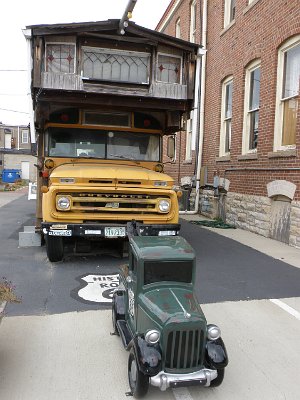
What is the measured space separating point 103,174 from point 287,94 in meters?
5.17

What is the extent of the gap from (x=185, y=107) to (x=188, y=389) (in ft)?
17.2

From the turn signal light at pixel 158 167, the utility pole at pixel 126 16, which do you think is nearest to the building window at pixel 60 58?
the utility pole at pixel 126 16

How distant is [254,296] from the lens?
520cm

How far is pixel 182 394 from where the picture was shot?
2.95m

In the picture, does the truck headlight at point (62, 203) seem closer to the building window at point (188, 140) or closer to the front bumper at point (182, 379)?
the front bumper at point (182, 379)

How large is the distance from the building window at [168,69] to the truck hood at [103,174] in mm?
1694

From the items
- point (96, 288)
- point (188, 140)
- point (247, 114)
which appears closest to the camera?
point (96, 288)

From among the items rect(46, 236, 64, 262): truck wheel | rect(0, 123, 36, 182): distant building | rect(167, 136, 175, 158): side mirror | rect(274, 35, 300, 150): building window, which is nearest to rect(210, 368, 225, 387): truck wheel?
rect(46, 236, 64, 262): truck wheel

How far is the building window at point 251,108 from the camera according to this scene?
10.5m

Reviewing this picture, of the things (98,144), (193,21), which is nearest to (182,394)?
(98,144)

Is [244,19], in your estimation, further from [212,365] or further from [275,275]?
[212,365]

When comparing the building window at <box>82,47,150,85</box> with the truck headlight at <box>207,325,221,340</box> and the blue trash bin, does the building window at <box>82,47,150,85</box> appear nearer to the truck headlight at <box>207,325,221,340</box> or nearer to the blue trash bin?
the truck headlight at <box>207,325,221,340</box>

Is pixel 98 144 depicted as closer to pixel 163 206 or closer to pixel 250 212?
pixel 163 206

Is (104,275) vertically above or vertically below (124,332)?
below
